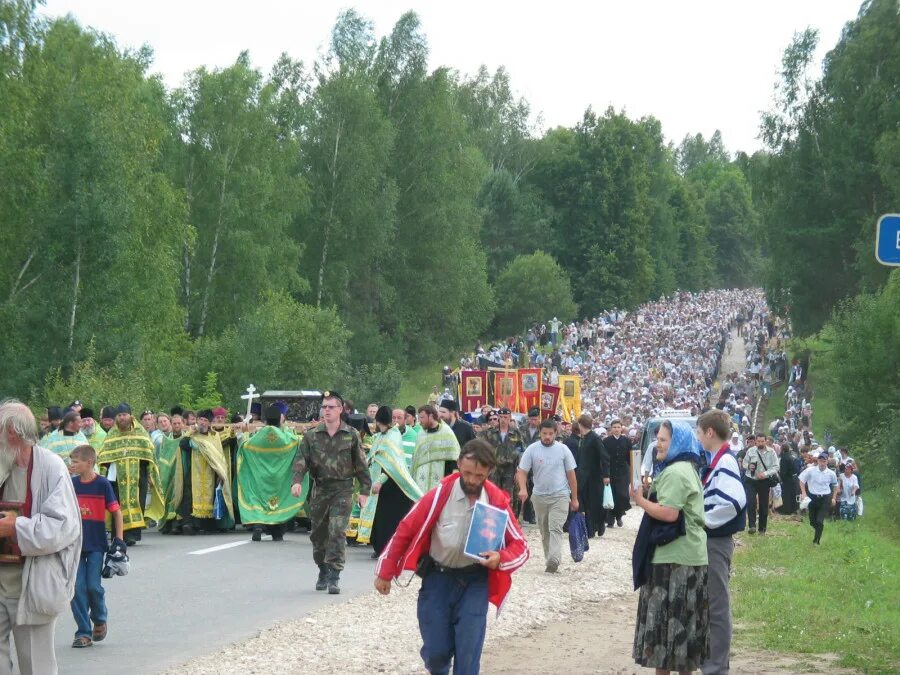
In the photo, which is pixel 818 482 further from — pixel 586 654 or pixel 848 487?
pixel 586 654

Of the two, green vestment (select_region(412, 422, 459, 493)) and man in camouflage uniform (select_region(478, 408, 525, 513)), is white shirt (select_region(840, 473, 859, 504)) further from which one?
green vestment (select_region(412, 422, 459, 493))

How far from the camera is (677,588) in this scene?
30.3 ft

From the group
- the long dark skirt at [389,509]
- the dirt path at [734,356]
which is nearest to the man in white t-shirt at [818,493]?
the long dark skirt at [389,509]

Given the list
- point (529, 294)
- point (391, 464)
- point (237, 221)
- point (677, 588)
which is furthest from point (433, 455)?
point (529, 294)

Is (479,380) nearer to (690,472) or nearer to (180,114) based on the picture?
(180,114)

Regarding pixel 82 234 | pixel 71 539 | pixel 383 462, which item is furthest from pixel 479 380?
pixel 71 539

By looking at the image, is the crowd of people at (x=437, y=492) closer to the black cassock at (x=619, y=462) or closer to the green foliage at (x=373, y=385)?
the black cassock at (x=619, y=462)

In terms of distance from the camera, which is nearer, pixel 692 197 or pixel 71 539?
pixel 71 539

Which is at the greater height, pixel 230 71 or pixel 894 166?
pixel 230 71

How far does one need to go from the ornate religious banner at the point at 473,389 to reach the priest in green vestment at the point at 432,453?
779 inches

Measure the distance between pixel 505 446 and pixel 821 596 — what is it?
5.65 meters

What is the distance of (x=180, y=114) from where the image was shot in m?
55.3

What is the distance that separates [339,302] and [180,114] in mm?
13352

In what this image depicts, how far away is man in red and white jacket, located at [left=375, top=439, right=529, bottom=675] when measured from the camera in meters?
8.05
